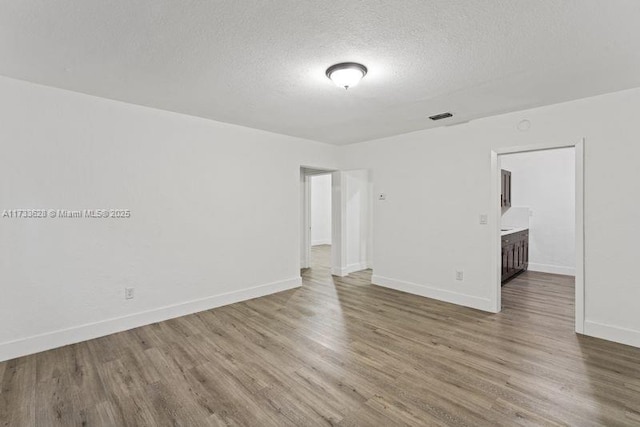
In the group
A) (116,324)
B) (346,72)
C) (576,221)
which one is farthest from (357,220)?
(116,324)

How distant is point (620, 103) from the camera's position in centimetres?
299

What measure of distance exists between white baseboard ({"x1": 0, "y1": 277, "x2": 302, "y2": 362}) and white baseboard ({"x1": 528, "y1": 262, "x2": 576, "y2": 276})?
5.43m

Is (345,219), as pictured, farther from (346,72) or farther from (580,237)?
(346,72)

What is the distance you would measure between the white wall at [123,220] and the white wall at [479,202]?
6.15 feet

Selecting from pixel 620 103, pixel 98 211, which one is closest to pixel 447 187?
pixel 620 103

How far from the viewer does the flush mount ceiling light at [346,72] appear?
2.39 meters

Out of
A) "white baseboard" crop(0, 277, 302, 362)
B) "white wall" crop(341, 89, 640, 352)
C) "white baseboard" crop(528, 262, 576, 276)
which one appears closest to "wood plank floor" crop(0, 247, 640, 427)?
"white baseboard" crop(0, 277, 302, 362)

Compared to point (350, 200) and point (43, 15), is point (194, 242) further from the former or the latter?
point (350, 200)

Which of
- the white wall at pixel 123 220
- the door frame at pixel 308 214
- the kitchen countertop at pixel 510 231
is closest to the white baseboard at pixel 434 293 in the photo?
the door frame at pixel 308 214

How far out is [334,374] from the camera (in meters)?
2.47

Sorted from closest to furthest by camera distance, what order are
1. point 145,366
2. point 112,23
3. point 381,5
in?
1. point 381,5
2. point 112,23
3. point 145,366

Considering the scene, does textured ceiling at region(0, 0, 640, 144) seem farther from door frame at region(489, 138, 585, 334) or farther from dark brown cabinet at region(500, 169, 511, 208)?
dark brown cabinet at region(500, 169, 511, 208)

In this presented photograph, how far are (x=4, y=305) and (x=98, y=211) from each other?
3.58 ft

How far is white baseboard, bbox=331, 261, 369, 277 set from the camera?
5.86 meters
